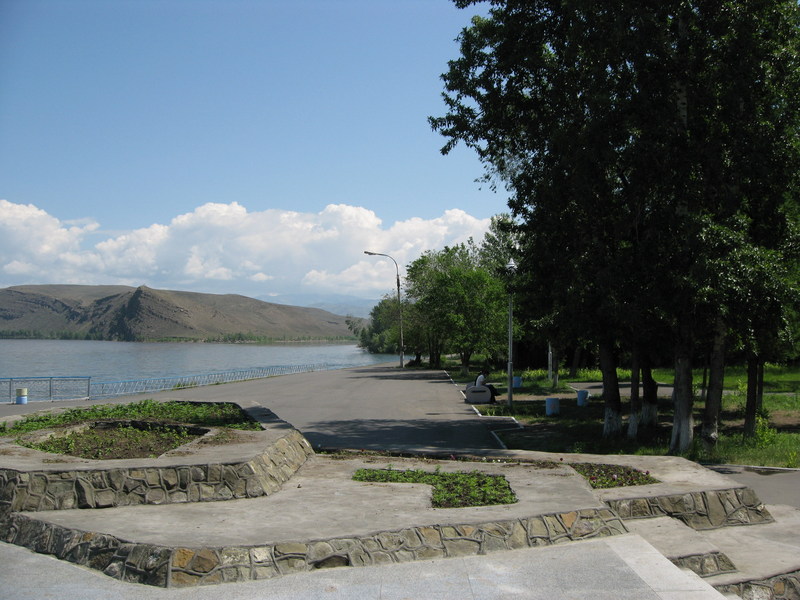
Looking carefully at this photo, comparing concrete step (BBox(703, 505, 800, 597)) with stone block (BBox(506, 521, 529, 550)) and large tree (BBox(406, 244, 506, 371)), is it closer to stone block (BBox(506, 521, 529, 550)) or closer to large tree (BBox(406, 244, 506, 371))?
stone block (BBox(506, 521, 529, 550))

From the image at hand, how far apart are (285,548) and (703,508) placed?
565 centimetres

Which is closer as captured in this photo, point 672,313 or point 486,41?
point 672,313

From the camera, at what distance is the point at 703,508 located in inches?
353

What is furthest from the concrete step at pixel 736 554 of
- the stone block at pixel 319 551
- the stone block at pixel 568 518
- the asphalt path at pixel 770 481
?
the stone block at pixel 319 551

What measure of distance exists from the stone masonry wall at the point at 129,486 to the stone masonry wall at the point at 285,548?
0.39m

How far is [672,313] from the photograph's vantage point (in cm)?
1457

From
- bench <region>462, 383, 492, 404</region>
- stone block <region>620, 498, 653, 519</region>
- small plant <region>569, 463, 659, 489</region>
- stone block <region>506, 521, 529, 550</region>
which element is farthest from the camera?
bench <region>462, 383, 492, 404</region>

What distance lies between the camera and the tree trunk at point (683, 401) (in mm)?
15055

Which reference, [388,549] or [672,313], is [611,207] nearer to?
[672,313]

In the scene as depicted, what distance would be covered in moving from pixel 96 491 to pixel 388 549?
11.8 ft

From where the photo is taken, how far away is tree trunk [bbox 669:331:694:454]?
15.1 m

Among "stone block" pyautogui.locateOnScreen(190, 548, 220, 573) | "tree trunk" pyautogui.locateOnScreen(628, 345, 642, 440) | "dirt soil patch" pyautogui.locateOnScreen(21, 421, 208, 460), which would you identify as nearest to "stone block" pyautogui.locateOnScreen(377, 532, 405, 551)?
"stone block" pyautogui.locateOnScreen(190, 548, 220, 573)

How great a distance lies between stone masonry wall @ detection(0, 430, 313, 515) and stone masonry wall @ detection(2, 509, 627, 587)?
0.39 m

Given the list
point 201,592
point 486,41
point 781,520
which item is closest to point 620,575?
point 201,592
